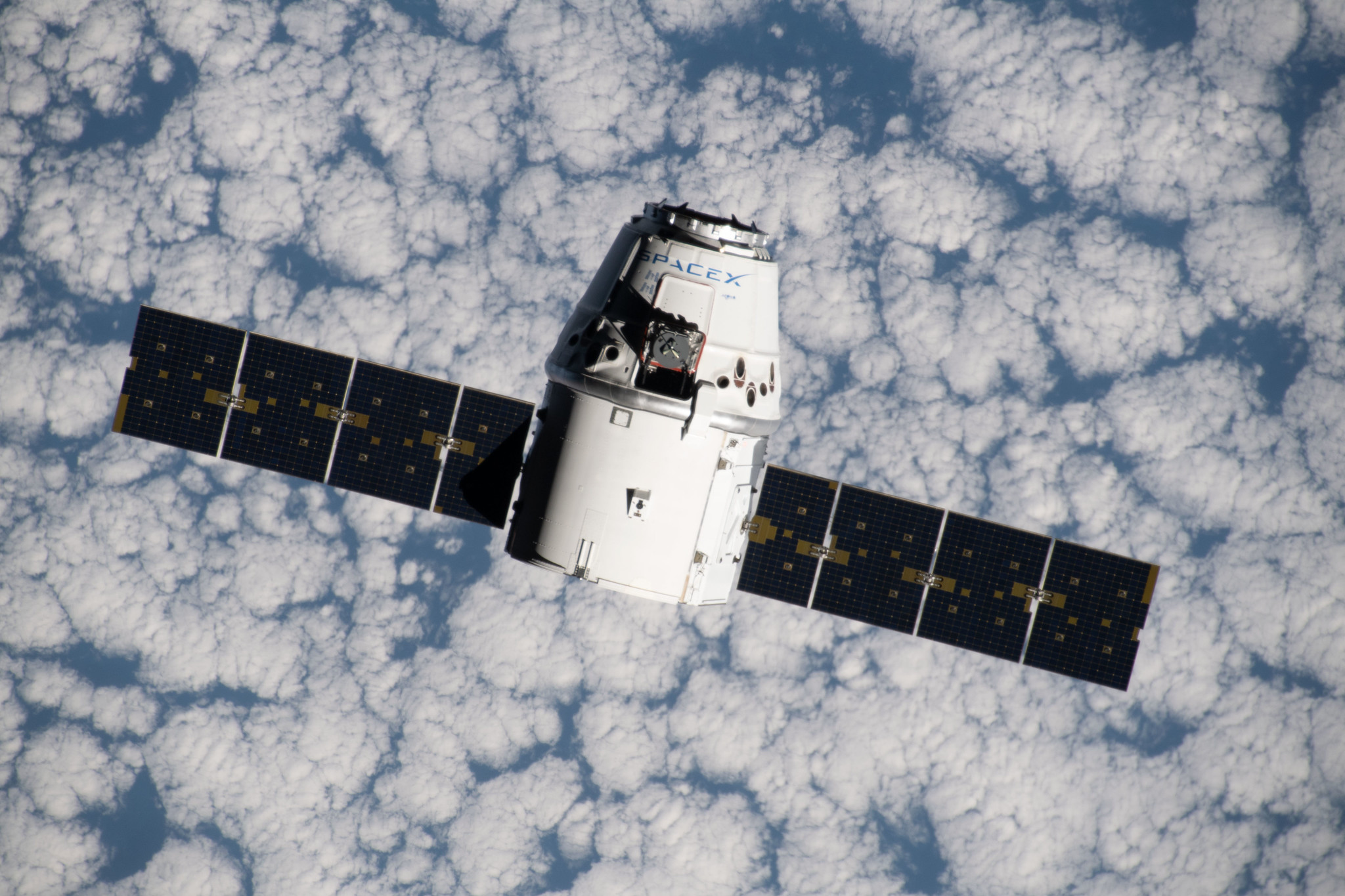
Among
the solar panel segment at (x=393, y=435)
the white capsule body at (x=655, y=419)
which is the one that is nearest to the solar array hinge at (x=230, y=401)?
the solar panel segment at (x=393, y=435)

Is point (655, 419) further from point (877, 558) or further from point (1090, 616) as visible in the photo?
point (1090, 616)

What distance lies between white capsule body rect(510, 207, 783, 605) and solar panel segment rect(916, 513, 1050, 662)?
6.20 metres

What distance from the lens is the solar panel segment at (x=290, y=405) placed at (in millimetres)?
16359

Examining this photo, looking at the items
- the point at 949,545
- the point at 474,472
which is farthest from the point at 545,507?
the point at 949,545

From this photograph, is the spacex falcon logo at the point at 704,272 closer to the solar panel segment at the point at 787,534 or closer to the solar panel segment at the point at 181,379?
the solar panel segment at the point at 787,534

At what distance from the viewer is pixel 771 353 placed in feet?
43.5

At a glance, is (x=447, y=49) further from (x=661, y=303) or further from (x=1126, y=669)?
(x=1126, y=669)

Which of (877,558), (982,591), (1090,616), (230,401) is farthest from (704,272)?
(1090,616)

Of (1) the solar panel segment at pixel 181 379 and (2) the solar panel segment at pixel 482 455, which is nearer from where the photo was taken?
(2) the solar panel segment at pixel 482 455

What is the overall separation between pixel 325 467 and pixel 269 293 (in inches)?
657

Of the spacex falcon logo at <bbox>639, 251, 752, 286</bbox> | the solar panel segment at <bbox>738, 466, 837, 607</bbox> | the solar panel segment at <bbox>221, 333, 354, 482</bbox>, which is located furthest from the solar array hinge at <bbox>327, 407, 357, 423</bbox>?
the solar panel segment at <bbox>738, 466, 837, 607</bbox>

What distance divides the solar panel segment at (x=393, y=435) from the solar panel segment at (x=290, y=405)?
34 centimetres

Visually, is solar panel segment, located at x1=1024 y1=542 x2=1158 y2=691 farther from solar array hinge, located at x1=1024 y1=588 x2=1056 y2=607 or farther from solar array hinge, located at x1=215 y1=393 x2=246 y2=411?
solar array hinge, located at x1=215 y1=393 x2=246 y2=411

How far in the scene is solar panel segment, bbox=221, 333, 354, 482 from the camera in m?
16.4
